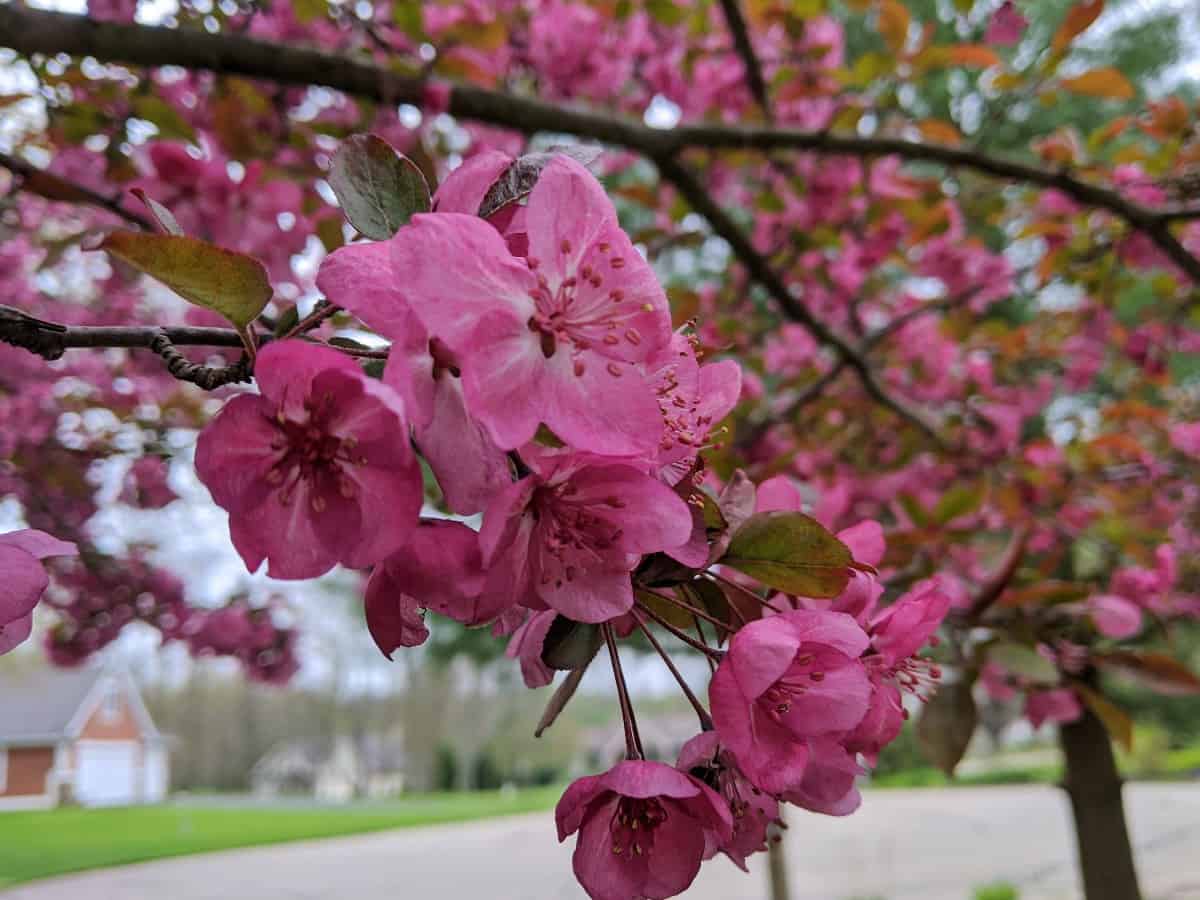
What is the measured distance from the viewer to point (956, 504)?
1.02 meters

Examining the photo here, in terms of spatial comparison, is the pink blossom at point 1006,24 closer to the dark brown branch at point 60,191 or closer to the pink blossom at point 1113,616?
the pink blossom at point 1113,616

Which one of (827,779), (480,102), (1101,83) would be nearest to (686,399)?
(827,779)

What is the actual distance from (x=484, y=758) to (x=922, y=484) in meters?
8.22

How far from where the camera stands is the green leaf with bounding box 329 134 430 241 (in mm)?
342

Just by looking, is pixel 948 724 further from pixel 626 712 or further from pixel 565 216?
pixel 565 216

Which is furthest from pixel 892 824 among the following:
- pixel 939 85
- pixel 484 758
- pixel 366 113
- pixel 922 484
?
pixel 484 758

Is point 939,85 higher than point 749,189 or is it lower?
higher

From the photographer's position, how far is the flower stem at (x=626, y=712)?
1.22 feet

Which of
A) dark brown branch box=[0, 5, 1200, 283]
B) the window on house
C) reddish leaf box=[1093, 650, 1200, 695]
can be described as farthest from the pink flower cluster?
the window on house

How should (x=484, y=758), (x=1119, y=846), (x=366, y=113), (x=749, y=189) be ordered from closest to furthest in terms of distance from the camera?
(x=366, y=113) < (x=1119, y=846) < (x=749, y=189) < (x=484, y=758)

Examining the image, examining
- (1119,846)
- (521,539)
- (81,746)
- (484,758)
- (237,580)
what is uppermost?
(237,580)

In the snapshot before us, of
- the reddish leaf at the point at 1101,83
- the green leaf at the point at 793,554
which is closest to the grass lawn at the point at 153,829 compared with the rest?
the green leaf at the point at 793,554

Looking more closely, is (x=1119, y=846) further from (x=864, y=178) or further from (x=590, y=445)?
(x=590, y=445)

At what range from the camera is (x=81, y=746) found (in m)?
2.65
